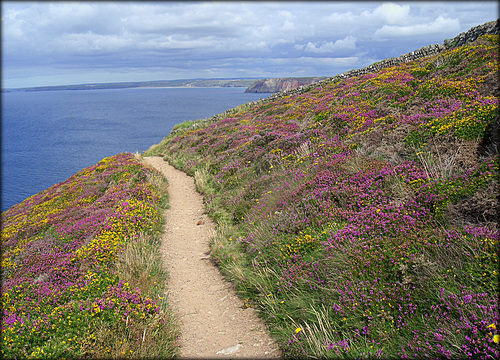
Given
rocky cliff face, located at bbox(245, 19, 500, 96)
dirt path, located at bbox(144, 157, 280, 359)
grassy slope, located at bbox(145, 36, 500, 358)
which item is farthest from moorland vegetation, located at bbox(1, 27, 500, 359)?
rocky cliff face, located at bbox(245, 19, 500, 96)

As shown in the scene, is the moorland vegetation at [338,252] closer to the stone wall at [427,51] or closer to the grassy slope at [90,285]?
the grassy slope at [90,285]

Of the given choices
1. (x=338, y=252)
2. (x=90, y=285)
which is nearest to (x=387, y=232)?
(x=338, y=252)

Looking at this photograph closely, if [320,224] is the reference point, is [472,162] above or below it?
above

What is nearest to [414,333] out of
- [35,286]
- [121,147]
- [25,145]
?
[35,286]

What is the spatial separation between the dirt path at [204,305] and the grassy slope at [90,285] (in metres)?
0.46

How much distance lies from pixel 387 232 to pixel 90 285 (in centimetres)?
664

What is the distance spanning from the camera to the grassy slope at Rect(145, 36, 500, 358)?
392 cm

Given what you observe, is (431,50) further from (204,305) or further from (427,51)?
(204,305)

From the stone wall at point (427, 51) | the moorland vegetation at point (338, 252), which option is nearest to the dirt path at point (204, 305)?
the moorland vegetation at point (338, 252)

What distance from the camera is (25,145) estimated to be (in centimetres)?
6112

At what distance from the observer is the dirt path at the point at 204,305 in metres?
5.40

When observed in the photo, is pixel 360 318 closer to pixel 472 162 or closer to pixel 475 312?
pixel 475 312

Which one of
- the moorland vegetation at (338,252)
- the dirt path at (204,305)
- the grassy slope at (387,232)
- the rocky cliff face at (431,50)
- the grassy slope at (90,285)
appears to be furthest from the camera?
the rocky cliff face at (431,50)

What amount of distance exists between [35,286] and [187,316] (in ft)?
13.1
